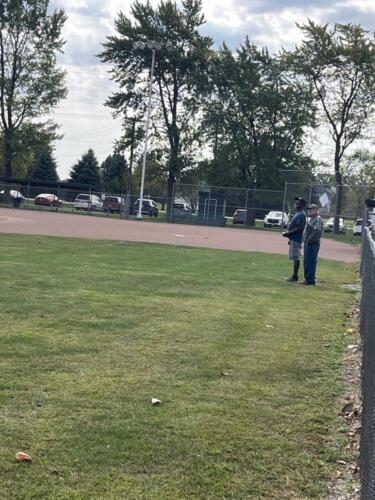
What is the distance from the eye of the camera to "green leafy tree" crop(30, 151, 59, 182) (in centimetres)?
8669

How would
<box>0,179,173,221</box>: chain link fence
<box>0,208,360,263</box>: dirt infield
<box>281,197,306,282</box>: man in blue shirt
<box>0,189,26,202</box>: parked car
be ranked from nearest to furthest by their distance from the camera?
<box>281,197,306,282</box>: man in blue shirt < <box>0,208,360,263</box>: dirt infield < <box>0,179,173,221</box>: chain link fence < <box>0,189,26,202</box>: parked car

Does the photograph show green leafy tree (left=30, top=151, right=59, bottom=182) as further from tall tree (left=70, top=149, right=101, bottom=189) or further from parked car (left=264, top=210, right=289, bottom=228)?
parked car (left=264, top=210, right=289, bottom=228)

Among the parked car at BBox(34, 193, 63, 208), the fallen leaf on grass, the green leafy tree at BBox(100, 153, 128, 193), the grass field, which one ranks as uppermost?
the green leafy tree at BBox(100, 153, 128, 193)

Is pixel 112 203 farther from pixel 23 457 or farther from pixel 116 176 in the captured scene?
pixel 23 457

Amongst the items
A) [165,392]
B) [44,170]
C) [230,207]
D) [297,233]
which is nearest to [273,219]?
[230,207]

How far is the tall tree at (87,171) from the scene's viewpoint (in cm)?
8481

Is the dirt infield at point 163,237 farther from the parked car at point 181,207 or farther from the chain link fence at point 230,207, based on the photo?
the parked car at point 181,207

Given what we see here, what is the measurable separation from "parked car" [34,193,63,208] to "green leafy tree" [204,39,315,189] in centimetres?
1518

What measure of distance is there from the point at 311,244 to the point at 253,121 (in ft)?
154

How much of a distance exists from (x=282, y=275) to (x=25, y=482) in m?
11.8

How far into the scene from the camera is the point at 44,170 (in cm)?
8825

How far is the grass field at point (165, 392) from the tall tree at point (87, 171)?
247 ft

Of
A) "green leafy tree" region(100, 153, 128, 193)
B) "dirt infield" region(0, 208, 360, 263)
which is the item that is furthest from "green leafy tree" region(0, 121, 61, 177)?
"dirt infield" region(0, 208, 360, 263)

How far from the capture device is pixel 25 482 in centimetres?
352
